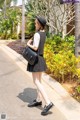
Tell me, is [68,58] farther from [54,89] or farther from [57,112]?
[57,112]

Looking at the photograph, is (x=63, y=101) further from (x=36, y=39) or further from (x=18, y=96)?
(x=36, y=39)

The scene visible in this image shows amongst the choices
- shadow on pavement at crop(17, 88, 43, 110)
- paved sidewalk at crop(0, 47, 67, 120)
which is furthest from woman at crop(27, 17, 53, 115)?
shadow on pavement at crop(17, 88, 43, 110)

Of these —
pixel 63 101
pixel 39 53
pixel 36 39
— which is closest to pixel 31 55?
pixel 39 53

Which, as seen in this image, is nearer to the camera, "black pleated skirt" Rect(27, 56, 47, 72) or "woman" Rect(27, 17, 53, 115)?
"woman" Rect(27, 17, 53, 115)

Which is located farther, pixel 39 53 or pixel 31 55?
pixel 39 53

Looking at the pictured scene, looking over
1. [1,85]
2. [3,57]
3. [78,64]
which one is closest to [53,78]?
[78,64]

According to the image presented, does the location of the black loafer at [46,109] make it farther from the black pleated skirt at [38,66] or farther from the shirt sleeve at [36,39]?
the shirt sleeve at [36,39]

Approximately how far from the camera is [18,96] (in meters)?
7.79

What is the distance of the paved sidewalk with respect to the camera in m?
6.39

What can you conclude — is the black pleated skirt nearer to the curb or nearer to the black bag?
the black bag

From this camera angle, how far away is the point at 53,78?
9375 millimetres

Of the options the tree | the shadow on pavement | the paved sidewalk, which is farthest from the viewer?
the tree

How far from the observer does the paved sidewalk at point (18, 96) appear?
21.0 feet

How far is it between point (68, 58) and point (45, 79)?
890mm
